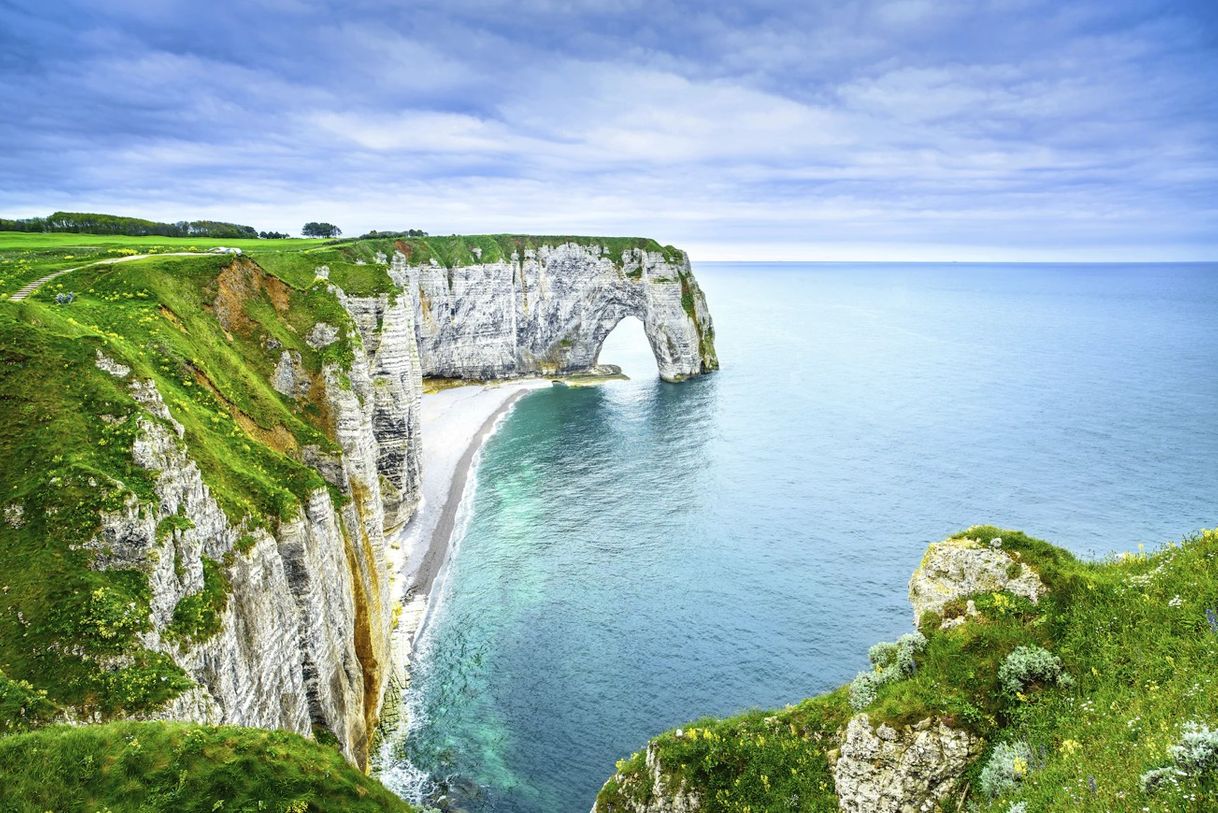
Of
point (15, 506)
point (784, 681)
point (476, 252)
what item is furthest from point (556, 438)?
→ point (15, 506)

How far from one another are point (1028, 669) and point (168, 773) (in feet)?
66.7

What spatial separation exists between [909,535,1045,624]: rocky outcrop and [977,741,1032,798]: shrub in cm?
459

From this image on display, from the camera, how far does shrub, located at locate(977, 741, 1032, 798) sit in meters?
14.1

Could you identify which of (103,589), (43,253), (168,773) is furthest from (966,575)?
(43,253)

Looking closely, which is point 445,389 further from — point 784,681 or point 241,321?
point 784,681

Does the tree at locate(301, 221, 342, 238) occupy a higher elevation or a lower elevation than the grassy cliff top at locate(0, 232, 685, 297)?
higher

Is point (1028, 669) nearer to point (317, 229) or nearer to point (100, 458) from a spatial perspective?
point (100, 458)

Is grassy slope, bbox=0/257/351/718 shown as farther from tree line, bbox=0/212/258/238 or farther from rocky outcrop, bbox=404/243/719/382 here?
rocky outcrop, bbox=404/243/719/382

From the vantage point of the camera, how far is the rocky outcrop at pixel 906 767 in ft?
51.6

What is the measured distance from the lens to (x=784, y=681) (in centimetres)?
3681

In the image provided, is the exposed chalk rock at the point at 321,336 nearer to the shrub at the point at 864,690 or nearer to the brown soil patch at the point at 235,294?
the brown soil patch at the point at 235,294

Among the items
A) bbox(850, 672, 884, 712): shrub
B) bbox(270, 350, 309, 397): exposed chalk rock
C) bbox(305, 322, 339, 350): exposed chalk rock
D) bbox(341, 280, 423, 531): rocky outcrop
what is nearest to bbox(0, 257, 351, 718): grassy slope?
bbox(270, 350, 309, 397): exposed chalk rock

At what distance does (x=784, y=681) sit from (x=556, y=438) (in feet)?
170

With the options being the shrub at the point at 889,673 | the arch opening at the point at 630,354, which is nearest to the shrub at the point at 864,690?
the shrub at the point at 889,673
